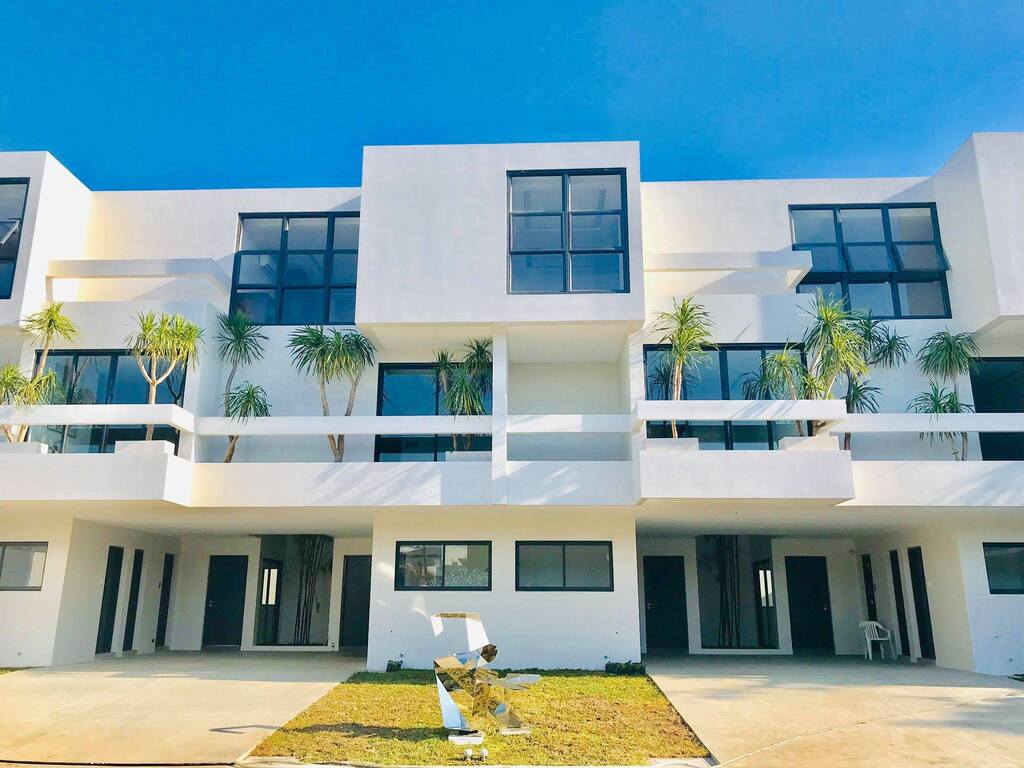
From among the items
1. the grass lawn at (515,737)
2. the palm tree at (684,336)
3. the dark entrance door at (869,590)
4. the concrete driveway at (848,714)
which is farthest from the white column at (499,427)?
the dark entrance door at (869,590)

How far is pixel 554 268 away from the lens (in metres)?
11.9

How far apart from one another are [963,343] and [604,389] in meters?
5.98

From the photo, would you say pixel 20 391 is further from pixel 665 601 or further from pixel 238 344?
pixel 665 601

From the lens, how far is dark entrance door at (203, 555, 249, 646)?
51.0 ft

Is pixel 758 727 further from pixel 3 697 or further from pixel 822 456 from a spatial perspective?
pixel 3 697

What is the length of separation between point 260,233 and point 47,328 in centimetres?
391

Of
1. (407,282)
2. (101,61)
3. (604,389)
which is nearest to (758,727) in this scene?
(604,389)

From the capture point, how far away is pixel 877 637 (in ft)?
45.6

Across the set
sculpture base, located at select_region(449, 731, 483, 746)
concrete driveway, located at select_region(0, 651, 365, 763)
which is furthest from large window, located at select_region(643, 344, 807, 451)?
concrete driveway, located at select_region(0, 651, 365, 763)

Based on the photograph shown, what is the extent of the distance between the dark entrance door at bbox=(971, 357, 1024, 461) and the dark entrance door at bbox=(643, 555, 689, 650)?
5978 mm

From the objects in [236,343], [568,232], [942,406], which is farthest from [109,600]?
[942,406]

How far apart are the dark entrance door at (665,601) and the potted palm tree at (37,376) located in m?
11.2

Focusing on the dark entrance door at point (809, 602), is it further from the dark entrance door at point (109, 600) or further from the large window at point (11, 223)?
the large window at point (11, 223)

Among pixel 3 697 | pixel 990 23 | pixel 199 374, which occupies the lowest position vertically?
pixel 3 697
